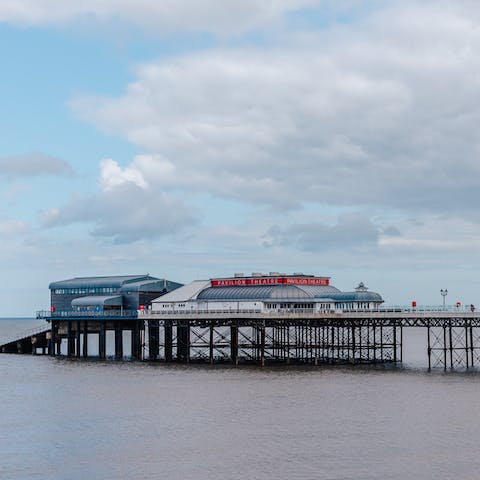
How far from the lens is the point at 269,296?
4648 inches

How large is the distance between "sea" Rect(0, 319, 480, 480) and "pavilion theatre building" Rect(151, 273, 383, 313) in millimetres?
14074

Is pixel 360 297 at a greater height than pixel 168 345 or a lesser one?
greater

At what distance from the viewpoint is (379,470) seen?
52.6m

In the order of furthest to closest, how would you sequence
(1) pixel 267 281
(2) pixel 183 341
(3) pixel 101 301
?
(2) pixel 183 341 → (3) pixel 101 301 → (1) pixel 267 281

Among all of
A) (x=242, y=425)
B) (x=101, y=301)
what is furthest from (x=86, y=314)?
(x=242, y=425)

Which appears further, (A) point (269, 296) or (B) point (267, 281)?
(B) point (267, 281)

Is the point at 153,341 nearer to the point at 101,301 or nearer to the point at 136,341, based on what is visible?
the point at 136,341

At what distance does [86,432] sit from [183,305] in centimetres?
5957

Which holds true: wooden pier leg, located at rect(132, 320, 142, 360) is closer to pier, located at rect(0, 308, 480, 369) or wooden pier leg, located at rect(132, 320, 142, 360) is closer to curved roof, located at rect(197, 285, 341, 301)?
pier, located at rect(0, 308, 480, 369)

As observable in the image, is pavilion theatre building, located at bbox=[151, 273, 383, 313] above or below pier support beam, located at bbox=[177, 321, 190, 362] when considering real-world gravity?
above

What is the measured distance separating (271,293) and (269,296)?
1.44ft

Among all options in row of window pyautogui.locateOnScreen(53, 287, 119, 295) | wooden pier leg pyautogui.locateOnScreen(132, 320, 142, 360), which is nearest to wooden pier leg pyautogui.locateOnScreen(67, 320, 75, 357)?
row of window pyautogui.locateOnScreen(53, 287, 119, 295)

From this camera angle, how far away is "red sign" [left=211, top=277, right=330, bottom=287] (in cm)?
12081

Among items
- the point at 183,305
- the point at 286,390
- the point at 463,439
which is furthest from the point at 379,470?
the point at 183,305
